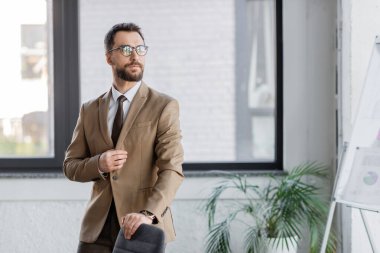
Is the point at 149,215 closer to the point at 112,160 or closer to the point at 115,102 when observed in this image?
the point at 112,160

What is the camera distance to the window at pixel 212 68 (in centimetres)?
431

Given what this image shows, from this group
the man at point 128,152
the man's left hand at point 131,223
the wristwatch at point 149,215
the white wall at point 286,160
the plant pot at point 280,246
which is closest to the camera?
the man's left hand at point 131,223

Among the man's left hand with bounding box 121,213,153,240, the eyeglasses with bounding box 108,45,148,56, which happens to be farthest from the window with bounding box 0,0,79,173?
the man's left hand with bounding box 121,213,153,240

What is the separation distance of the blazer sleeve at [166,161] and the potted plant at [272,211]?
4.30 ft

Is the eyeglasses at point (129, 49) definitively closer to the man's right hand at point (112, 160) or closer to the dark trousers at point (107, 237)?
the man's right hand at point (112, 160)

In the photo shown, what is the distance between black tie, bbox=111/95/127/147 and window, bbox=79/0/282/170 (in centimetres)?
169

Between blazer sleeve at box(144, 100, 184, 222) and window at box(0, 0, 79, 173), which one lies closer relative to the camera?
blazer sleeve at box(144, 100, 184, 222)

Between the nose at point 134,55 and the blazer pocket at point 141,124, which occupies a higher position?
the nose at point 134,55

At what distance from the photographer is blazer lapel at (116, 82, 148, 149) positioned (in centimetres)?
258

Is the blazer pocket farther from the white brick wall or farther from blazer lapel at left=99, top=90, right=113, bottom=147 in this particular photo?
the white brick wall

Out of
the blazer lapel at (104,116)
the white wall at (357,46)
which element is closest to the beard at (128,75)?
the blazer lapel at (104,116)

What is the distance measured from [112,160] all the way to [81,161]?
19 centimetres

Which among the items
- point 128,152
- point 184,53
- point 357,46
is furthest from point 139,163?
point 184,53

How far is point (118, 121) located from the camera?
264 centimetres
